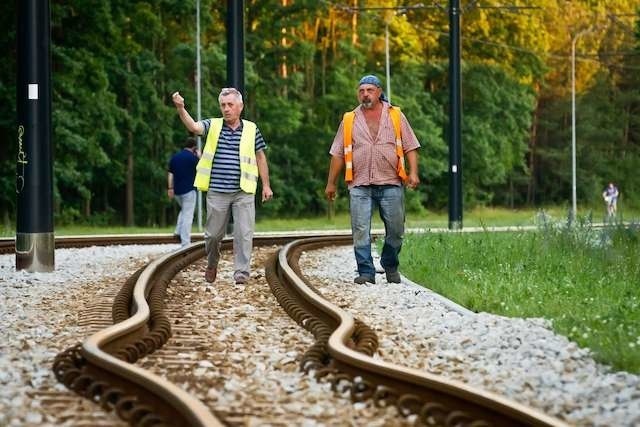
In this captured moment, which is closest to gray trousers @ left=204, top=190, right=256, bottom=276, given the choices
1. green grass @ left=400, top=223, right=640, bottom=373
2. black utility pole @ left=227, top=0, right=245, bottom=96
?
green grass @ left=400, top=223, right=640, bottom=373

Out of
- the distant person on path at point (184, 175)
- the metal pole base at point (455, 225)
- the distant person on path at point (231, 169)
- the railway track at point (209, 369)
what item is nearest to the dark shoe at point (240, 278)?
the distant person on path at point (231, 169)

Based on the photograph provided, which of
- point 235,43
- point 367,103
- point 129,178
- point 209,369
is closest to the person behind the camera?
point 209,369

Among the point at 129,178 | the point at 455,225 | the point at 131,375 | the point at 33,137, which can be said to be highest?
the point at 33,137

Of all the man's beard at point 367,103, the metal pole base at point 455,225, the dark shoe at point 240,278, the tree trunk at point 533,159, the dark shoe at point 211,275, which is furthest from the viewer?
the tree trunk at point 533,159

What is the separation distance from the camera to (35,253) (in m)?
15.5

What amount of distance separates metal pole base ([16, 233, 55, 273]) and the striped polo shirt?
3.49 metres

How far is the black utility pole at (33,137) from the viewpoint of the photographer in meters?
15.6

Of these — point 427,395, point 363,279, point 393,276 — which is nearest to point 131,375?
point 427,395

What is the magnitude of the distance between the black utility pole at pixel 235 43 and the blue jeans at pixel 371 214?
999 centimetres

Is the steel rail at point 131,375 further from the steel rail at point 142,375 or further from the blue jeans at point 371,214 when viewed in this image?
the blue jeans at point 371,214

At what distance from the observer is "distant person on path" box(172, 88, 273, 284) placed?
12.7m

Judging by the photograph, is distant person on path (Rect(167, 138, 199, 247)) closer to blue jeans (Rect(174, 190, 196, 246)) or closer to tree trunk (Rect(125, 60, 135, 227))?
blue jeans (Rect(174, 190, 196, 246))

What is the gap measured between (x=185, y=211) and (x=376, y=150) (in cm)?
668

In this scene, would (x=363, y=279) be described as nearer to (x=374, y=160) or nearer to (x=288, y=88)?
(x=374, y=160)
